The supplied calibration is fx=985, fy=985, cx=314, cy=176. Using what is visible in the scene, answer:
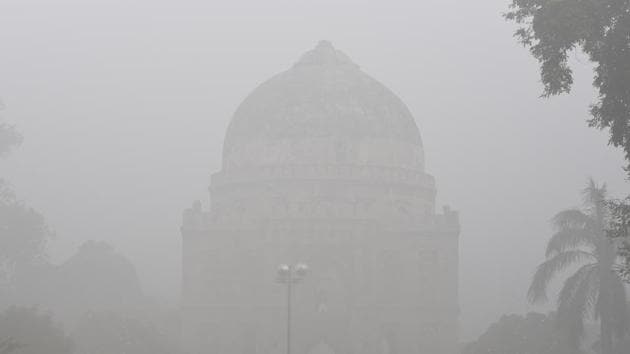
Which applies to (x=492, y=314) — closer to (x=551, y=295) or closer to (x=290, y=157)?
(x=551, y=295)

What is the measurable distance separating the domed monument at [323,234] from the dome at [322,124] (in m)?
0.06

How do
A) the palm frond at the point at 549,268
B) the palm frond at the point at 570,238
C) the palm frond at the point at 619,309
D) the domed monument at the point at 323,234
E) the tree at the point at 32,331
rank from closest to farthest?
the tree at the point at 32,331, the palm frond at the point at 619,309, the palm frond at the point at 570,238, the palm frond at the point at 549,268, the domed monument at the point at 323,234

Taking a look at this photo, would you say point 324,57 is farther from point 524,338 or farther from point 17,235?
point 524,338

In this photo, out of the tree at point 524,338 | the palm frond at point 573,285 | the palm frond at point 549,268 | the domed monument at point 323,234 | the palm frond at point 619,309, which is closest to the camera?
the palm frond at point 619,309

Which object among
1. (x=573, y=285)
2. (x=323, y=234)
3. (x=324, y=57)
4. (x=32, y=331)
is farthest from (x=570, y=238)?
(x=324, y=57)

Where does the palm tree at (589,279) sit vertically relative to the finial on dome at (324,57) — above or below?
below

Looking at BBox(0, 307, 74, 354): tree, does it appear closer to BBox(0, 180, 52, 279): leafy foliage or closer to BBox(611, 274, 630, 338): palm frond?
BBox(611, 274, 630, 338): palm frond

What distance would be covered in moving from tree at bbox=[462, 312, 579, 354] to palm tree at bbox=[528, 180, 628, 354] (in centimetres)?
363

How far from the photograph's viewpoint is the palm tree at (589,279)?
25312 millimetres

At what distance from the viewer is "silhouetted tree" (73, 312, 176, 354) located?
3391 centimetres

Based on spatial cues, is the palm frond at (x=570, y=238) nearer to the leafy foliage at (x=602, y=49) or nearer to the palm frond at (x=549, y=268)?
the palm frond at (x=549, y=268)

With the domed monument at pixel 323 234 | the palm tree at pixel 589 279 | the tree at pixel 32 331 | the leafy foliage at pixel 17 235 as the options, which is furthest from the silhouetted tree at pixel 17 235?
the palm tree at pixel 589 279

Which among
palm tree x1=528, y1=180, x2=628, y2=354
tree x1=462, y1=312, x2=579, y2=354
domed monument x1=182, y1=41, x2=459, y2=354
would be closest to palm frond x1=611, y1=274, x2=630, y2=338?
palm tree x1=528, y1=180, x2=628, y2=354

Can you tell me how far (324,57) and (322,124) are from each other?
4917 mm
